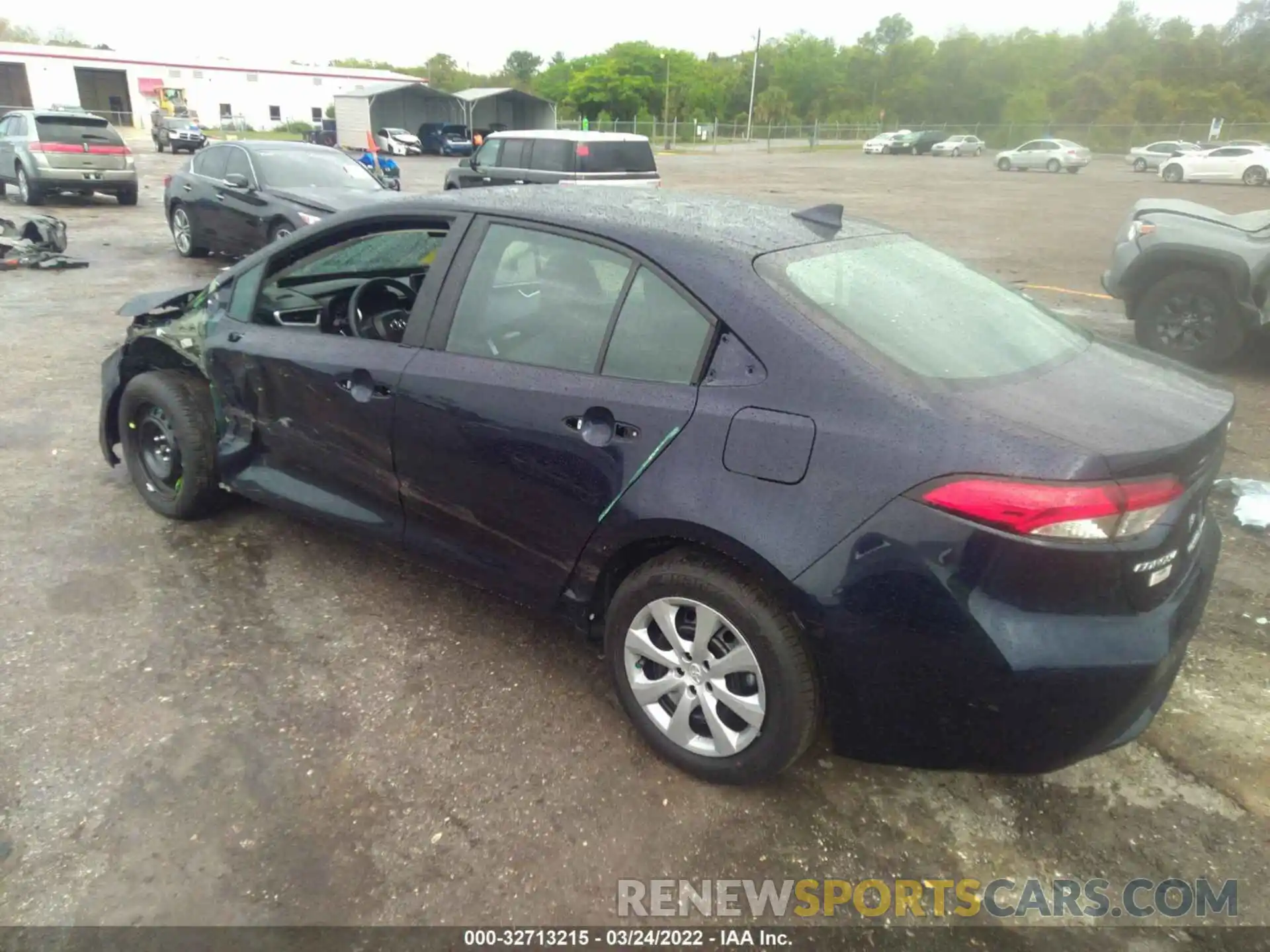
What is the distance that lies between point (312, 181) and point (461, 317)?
883 centimetres

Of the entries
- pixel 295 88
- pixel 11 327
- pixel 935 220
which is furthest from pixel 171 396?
pixel 295 88

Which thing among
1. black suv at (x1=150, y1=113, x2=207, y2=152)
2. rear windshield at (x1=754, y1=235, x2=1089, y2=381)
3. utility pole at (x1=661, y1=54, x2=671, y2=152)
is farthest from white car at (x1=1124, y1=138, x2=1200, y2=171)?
rear windshield at (x1=754, y1=235, x2=1089, y2=381)

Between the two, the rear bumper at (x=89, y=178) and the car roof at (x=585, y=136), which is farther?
the rear bumper at (x=89, y=178)

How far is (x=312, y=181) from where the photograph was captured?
10.6 meters

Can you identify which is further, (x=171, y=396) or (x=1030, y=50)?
(x=1030, y=50)

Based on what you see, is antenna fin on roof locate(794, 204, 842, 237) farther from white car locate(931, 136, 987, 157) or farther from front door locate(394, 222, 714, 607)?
white car locate(931, 136, 987, 157)

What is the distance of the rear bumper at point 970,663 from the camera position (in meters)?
2.08

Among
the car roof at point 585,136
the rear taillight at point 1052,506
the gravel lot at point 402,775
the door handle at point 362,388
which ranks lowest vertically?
the gravel lot at point 402,775

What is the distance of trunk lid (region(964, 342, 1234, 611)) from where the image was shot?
2100 mm

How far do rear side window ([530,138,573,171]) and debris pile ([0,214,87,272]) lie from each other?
6572 mm

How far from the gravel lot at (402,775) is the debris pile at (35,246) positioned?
8809mm

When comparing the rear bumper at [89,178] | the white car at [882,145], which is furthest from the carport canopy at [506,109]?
the rear bumper at [89,178]

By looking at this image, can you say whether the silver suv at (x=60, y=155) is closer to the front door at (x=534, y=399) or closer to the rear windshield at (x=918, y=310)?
the front door at (x=534, y=399)

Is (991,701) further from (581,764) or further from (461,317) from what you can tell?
(461,317)
